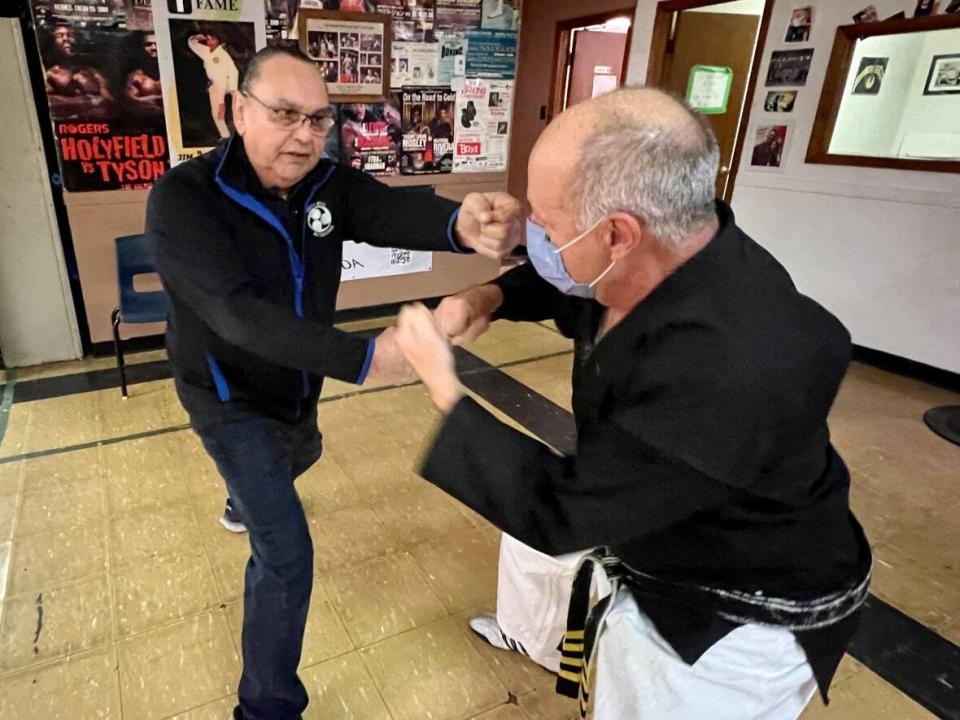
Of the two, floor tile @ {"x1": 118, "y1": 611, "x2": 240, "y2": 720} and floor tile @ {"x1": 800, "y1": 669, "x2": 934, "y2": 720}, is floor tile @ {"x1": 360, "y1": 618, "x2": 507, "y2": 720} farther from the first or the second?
floor tile @ {"x1": 800, "y1": 669, "x2": 934, "y2": 720}

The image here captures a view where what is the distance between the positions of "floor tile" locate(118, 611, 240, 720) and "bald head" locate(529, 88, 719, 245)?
1.58 meters

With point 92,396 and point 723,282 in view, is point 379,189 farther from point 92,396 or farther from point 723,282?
point 92,396

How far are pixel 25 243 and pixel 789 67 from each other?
4.70 meters

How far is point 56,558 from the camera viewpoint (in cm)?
214

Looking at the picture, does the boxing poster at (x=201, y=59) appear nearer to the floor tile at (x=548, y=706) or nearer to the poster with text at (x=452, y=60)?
the poster with text at (x=452, y=60)

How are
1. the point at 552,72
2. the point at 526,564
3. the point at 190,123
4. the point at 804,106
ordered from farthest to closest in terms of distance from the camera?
the point at 552,72, the point at 804,106, the point at 190,123, the point at 526,564

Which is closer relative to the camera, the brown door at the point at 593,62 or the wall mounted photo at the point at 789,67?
the wall mounted photo at the point at 789,67

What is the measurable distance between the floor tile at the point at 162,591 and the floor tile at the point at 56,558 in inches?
5.6

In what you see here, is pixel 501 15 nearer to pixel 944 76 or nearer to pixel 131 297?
pixel 944 76

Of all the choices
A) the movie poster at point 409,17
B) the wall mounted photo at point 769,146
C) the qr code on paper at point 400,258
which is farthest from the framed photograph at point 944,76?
the qr code on paper at point 400,258

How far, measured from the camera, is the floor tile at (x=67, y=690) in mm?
1605

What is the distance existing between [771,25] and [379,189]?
382cm

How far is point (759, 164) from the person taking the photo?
446 centimetres

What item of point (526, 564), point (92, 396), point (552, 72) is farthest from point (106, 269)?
point (552, 72)
